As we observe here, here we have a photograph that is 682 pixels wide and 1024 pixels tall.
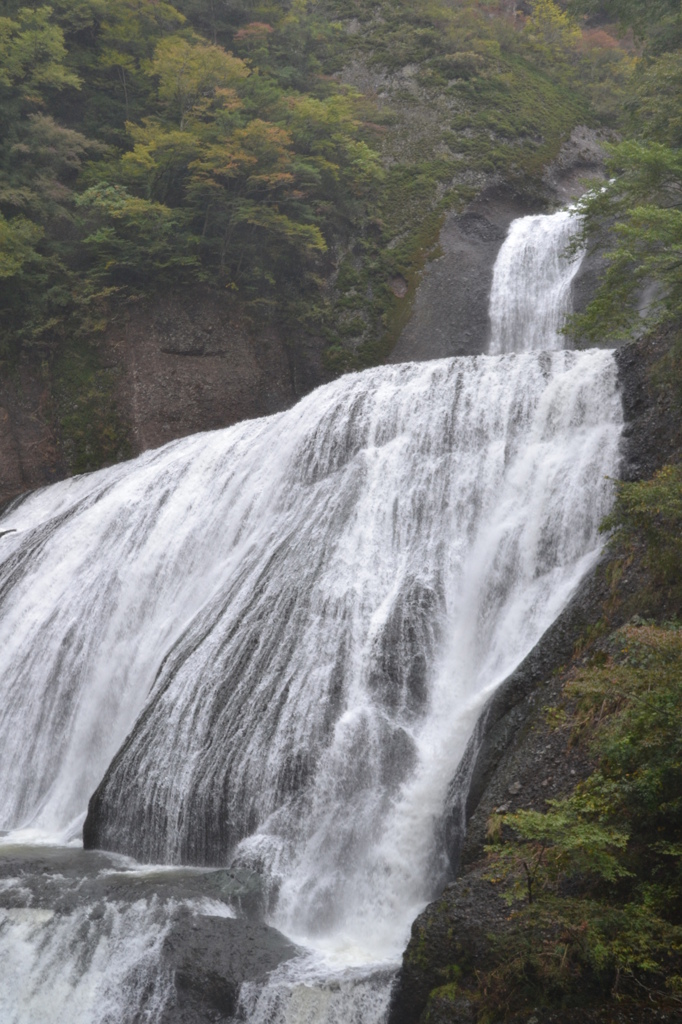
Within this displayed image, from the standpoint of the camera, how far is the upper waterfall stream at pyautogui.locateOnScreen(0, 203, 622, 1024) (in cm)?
871

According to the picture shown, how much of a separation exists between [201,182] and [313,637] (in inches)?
601

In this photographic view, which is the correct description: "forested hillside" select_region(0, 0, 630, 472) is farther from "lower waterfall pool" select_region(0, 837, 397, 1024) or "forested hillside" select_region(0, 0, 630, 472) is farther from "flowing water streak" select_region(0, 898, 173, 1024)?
"flowing water streak" select_region(0, 898, 173, 1024)

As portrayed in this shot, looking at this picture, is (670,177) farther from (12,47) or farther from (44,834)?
(12,47)

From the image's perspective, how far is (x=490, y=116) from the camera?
2898cm

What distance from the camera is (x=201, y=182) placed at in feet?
73.6

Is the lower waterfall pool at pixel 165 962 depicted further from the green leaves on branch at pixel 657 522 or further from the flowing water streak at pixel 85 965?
the green leaves on branch at pixel 657 522

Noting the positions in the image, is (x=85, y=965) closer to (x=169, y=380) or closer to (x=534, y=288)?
(x=169, y=380)

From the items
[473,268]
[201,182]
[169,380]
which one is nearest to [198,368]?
[169,380]

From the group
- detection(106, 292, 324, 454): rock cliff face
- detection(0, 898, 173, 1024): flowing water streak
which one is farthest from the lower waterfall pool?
detection(106, 292, 324, 454): rock cliff face

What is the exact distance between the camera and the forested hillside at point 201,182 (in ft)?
73.8

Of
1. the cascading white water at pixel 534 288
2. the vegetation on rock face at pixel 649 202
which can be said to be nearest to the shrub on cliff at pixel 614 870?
the vegetation on rock face at pixel 649 202

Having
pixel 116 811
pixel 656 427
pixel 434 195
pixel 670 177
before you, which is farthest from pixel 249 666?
pixel 434 195

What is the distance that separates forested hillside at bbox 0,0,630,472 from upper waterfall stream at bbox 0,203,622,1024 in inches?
298

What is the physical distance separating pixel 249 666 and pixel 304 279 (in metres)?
15.5
